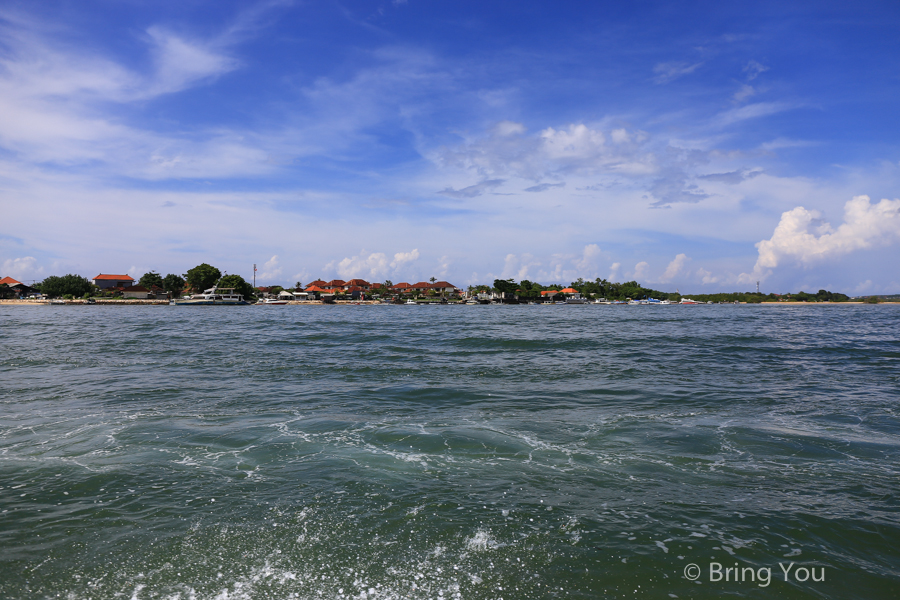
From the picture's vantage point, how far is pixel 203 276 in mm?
113062

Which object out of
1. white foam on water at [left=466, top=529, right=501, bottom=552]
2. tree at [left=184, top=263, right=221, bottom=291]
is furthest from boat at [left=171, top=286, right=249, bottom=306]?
white foam on water at [left=466, top=529, right=501, bottom=552]

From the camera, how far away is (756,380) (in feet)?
45.6

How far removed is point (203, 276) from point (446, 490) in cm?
12373

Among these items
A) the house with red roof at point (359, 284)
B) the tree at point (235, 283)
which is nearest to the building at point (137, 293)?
the tree at point (235, 283)

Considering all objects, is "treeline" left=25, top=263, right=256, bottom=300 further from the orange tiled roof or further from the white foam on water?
the white foam on water

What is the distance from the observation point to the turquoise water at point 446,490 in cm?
405

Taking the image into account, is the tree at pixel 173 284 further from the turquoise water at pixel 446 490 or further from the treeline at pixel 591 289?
the turquoise water at pixel 446 490

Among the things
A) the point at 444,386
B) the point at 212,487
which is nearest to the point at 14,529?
the point at 212,487

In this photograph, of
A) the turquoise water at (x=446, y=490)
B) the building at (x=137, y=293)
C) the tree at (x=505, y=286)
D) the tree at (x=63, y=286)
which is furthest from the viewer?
the tree at (x=505, y=286)

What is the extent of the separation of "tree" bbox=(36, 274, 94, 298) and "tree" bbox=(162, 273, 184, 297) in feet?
66.8

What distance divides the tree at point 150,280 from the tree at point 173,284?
2.31 meters

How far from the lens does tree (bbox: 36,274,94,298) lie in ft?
334

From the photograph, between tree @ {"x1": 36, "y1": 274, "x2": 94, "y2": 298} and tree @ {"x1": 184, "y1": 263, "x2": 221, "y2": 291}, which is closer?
tree @ {"x1": 36, "y1": 274, "x2": 94, "y2": 298}

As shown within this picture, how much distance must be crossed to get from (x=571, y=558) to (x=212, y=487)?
4.44 meters
